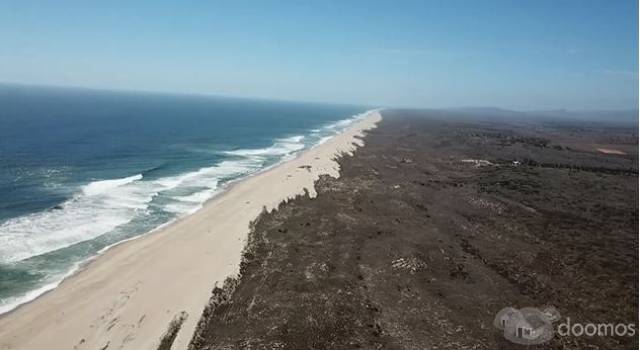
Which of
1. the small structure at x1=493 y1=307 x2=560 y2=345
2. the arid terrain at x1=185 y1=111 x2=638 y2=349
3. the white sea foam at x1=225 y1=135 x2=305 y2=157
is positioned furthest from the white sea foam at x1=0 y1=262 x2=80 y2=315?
the white sea foam at x1=225 y1=135 x2=305 y2=157

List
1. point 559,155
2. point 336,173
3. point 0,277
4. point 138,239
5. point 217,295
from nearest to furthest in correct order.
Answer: point 217,295 < point 0,277 < point 138,239 < point 336,173 < point 559,155

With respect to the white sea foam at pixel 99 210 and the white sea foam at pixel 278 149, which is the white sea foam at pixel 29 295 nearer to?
the white sea foam at pixel 99 210

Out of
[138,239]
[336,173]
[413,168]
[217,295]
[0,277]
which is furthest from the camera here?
[413,168]

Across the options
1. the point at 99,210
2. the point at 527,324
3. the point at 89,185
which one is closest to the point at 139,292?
the point at 99,210

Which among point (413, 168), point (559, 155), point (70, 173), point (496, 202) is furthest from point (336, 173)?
point (559, 155)

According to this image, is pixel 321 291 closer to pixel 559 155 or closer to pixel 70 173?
pixel 70 173

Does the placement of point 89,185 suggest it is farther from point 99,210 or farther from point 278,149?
point 278,149
